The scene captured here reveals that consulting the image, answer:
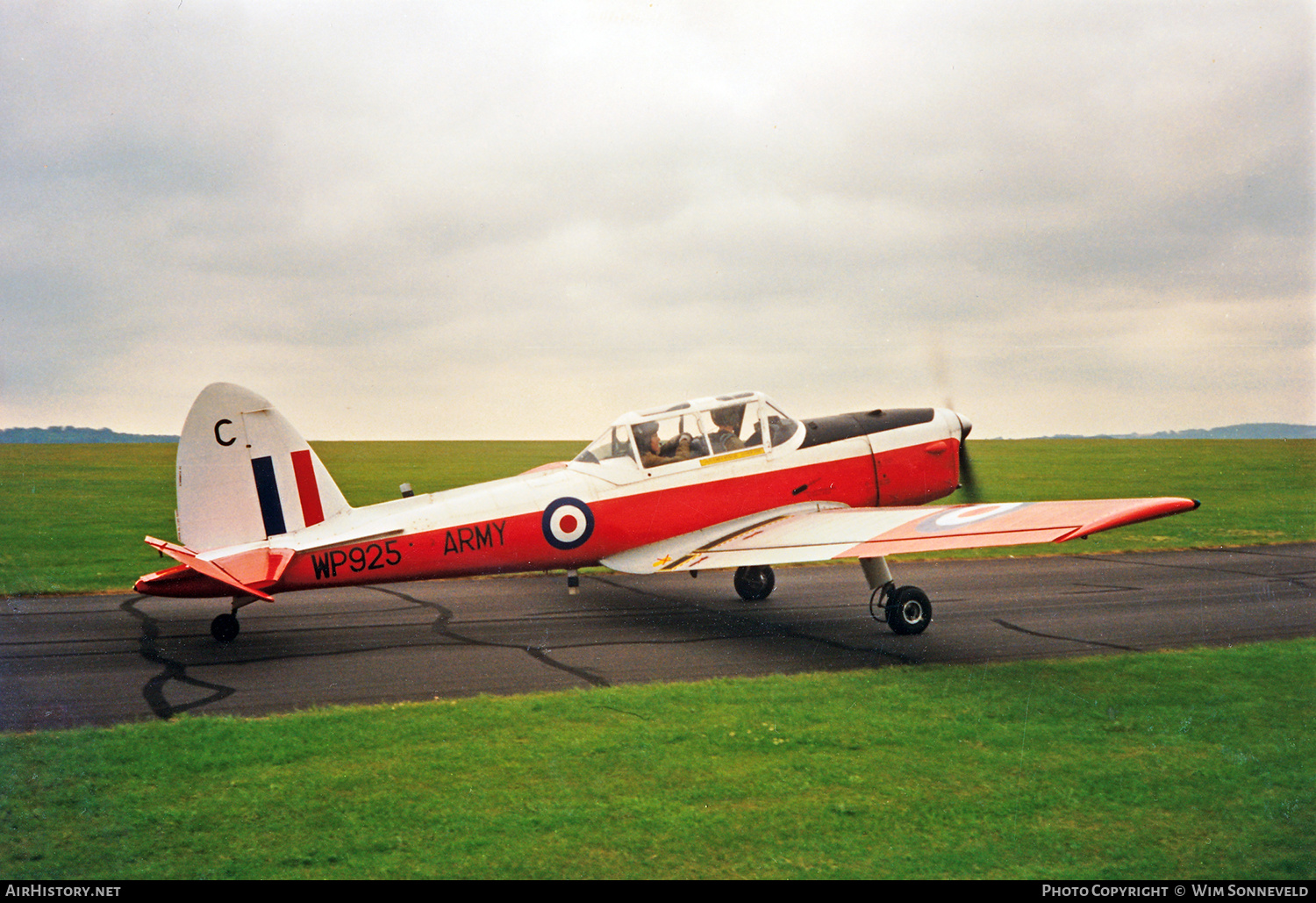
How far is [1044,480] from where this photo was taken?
4644 cm

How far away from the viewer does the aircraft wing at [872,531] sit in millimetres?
9430

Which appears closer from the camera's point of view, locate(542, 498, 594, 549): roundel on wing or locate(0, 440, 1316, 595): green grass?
locate(542, 498, 594, 549): roundel on wing

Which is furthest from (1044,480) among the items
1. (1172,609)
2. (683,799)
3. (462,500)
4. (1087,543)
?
(683,799)

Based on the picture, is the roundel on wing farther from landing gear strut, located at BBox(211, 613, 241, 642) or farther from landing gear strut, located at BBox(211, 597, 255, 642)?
landing gear strut, located at BBox(211, 613, 241, 642)

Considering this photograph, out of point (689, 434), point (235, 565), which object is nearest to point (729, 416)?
point (689, 434)

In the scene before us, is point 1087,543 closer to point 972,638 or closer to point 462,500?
point 972,638

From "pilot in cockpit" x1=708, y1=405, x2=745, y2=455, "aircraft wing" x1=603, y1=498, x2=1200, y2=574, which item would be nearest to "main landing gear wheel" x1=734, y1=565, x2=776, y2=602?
"aircraft wing" x1=603, y1=498, x2=1200, y2=574

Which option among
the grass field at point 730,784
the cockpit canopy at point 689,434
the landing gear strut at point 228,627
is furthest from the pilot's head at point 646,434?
the landing gear strut at point 228,627

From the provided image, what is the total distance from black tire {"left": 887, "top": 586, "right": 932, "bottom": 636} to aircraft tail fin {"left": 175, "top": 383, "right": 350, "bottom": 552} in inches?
309

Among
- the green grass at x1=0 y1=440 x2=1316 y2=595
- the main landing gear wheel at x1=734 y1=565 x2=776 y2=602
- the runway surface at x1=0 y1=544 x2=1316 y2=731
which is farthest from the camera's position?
the green grass at x1=0 y1=440 x2=1316 y2=595

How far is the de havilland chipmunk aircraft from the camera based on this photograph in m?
10.7

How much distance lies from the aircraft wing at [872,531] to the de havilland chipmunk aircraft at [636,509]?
0.03 meters

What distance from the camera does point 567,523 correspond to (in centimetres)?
1222

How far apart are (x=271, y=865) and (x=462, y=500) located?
7.28 meters
